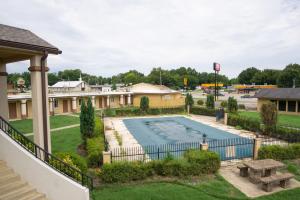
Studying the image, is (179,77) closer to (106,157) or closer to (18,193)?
(106,157)

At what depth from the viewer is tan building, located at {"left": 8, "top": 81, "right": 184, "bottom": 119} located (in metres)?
30.9

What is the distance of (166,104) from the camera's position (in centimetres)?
4419

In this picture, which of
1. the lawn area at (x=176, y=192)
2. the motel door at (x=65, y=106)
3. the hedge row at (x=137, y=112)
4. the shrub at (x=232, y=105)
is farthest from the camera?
the motel door at (x=65, y=106)

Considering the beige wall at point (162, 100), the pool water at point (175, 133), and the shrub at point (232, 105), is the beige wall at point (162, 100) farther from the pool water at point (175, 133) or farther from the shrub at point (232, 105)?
the shrub at point (232, 105)

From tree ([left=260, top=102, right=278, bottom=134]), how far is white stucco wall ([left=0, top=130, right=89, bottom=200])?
17.6 meters

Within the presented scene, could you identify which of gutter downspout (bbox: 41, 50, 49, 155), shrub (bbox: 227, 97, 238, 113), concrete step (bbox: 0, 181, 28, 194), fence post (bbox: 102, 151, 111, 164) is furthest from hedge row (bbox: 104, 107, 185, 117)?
concrete step (bbox: 0, 181, 28, 194)

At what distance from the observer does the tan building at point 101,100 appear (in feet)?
101

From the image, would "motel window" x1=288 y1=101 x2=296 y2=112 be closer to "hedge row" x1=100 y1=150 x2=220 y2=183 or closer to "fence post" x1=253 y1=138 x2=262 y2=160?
"fence post" x1=253 y1=138 x2=262 y2=160

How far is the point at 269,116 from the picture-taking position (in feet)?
64.0

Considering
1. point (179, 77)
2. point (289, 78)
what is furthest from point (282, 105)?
point (179, 77)

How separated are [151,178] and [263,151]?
7.09 metres

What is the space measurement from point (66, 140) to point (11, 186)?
1203 cm

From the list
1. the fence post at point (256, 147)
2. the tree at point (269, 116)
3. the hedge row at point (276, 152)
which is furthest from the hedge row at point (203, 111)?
the fence post at point (256, 147)

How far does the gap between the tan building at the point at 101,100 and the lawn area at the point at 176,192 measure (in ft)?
80.4
